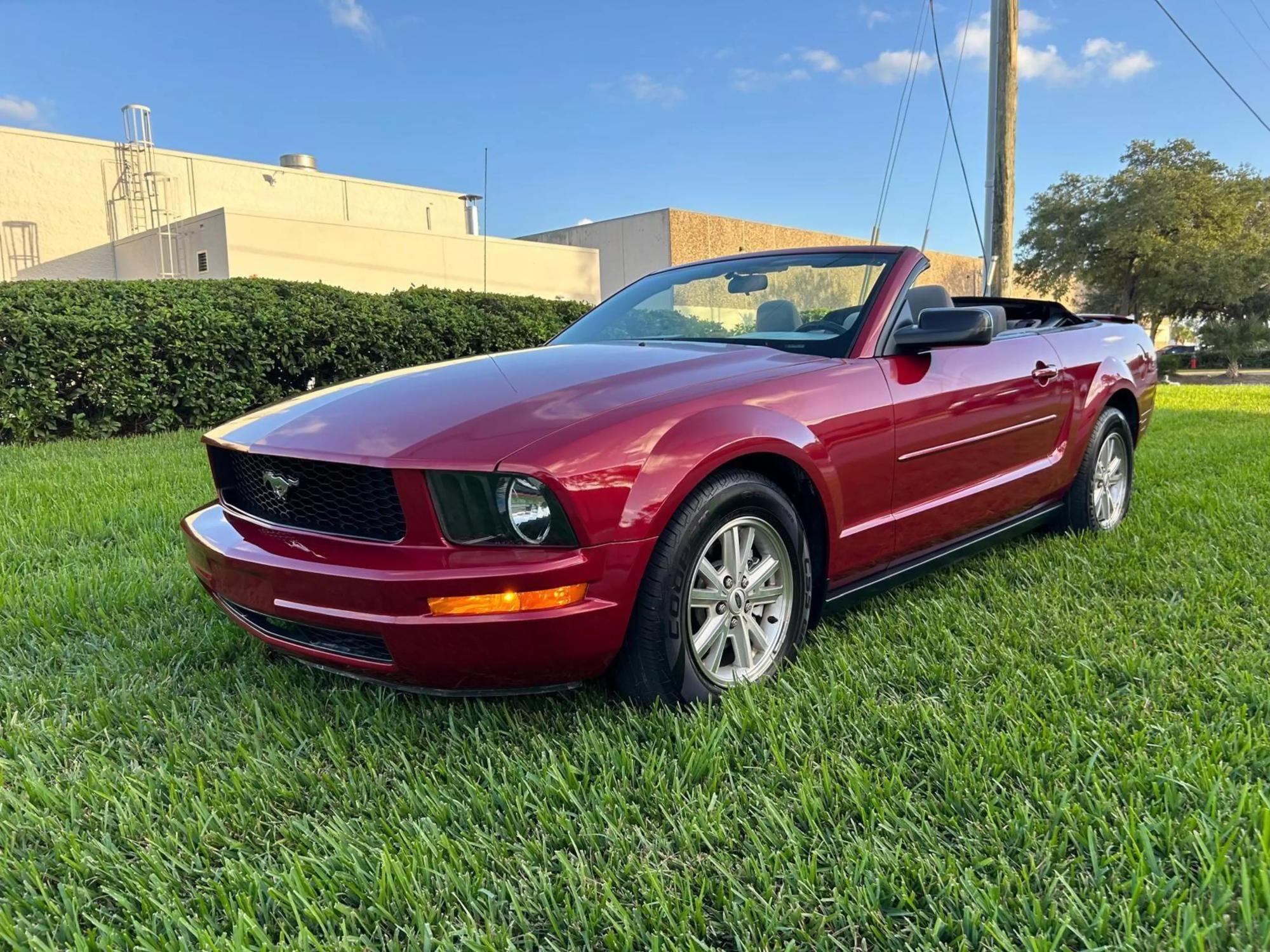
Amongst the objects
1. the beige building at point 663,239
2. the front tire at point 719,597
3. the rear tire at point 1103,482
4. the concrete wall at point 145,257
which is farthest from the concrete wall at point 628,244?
the front tire at point 719,597

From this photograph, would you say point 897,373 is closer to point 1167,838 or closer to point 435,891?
point 1167,838

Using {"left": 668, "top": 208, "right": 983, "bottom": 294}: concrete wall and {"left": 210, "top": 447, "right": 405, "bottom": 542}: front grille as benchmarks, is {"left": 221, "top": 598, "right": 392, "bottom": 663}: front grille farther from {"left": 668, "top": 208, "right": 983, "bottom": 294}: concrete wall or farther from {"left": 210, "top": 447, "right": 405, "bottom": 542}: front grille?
{"left": 668, "top": 208, "right": 983, "bottom": 294}: concrete wall

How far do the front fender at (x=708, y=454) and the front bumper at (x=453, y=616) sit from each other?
8 centimetres

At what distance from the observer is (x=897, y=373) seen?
294 centimetres

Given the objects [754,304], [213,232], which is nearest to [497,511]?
[754,304]

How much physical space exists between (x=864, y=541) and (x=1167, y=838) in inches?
48.4

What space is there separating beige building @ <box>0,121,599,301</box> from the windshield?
14.0 m

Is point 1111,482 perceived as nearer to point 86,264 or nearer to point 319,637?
point 319,637

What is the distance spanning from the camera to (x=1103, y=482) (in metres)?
4.15

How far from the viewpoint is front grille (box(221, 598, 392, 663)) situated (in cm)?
214

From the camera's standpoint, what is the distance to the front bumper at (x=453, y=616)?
80.0 inches

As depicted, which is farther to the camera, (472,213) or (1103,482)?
(472,213)

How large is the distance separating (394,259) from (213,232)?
12.2 ft

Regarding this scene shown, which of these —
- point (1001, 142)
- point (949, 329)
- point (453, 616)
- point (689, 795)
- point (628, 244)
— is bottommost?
point (689, 795)
